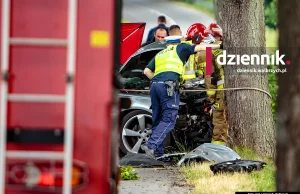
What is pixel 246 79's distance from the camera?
13555 millimetres

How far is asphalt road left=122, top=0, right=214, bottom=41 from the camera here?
109 feet

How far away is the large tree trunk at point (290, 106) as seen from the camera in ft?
21.7

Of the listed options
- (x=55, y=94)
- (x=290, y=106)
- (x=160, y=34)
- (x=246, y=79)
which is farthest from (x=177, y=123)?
(x=55, y=94)

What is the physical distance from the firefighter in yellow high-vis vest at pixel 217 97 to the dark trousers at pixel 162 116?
88 centimetres

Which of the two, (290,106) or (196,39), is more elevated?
(196,39)

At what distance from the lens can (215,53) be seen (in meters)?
13.8

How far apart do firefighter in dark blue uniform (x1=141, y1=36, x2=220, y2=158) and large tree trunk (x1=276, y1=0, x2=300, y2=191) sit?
239 inches

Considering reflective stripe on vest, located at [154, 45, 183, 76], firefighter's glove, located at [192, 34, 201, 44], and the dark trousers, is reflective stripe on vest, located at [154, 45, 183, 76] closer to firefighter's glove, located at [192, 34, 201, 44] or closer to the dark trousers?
the dark trousers

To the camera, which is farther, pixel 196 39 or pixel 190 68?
pixel 190 68

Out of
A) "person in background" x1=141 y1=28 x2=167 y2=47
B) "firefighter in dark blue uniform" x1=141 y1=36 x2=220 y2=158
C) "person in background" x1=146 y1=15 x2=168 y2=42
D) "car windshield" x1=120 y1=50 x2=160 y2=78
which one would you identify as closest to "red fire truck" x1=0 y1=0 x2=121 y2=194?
"firefighter in dark blue uniform" x1=141 y1=36 x2=220 y2=158

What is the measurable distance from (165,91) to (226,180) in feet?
7.88

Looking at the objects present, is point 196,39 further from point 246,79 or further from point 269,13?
point 269,13

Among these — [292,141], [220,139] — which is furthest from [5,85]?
[220,139]

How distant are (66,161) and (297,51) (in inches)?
71.5
